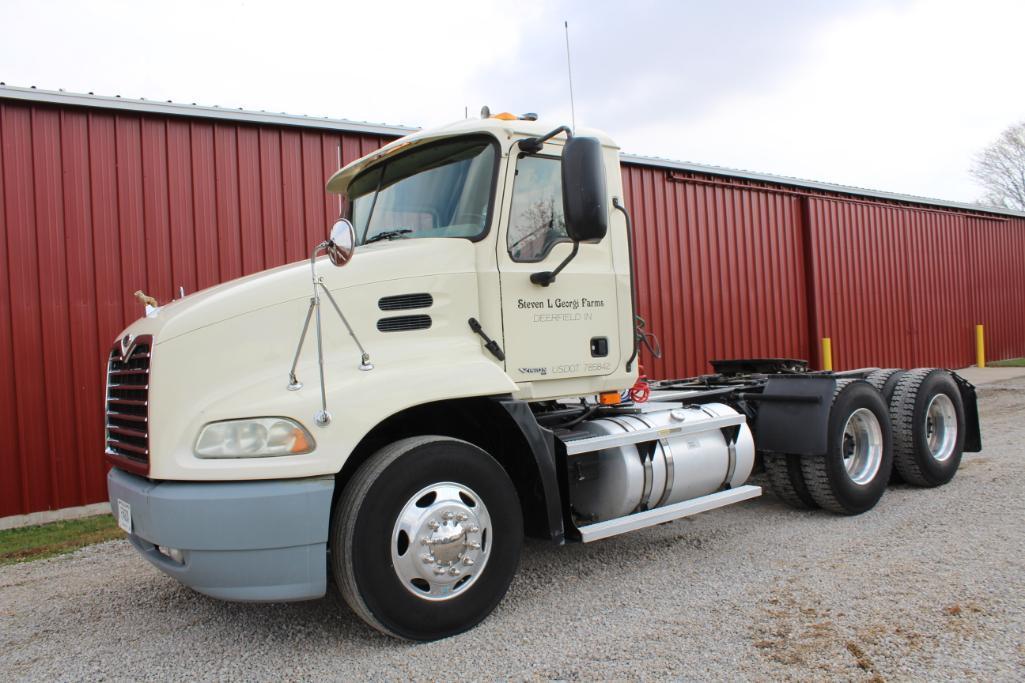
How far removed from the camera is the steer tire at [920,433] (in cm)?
660

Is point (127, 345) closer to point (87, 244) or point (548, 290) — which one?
point (548, 290)

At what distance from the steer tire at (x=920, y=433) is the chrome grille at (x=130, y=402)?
5974 mm

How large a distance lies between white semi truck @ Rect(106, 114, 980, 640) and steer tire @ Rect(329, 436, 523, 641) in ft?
0.03

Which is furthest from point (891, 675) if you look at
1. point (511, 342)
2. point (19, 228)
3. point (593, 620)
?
point (19, 228)

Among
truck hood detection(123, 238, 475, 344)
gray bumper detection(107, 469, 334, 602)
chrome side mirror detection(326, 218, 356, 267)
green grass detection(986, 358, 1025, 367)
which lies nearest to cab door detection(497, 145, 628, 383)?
truck hood detection(123, 238, 475, 344)

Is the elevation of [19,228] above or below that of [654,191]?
below

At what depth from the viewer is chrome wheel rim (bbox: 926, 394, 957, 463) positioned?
23.0ft

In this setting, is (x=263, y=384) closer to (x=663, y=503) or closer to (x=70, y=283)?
(x=663, y=503)

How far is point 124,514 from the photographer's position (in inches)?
147

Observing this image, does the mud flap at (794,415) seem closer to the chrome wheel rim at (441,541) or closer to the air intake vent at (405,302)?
the chrome wheel rim at (441,541)

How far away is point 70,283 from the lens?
7301 millimetres

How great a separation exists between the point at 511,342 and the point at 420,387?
0.76 m

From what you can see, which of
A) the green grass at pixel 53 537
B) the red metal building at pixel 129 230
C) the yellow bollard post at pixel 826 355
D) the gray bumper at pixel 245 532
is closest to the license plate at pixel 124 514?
the gray bumper at pixel 245 532

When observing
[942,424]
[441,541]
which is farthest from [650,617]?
[942,424]
